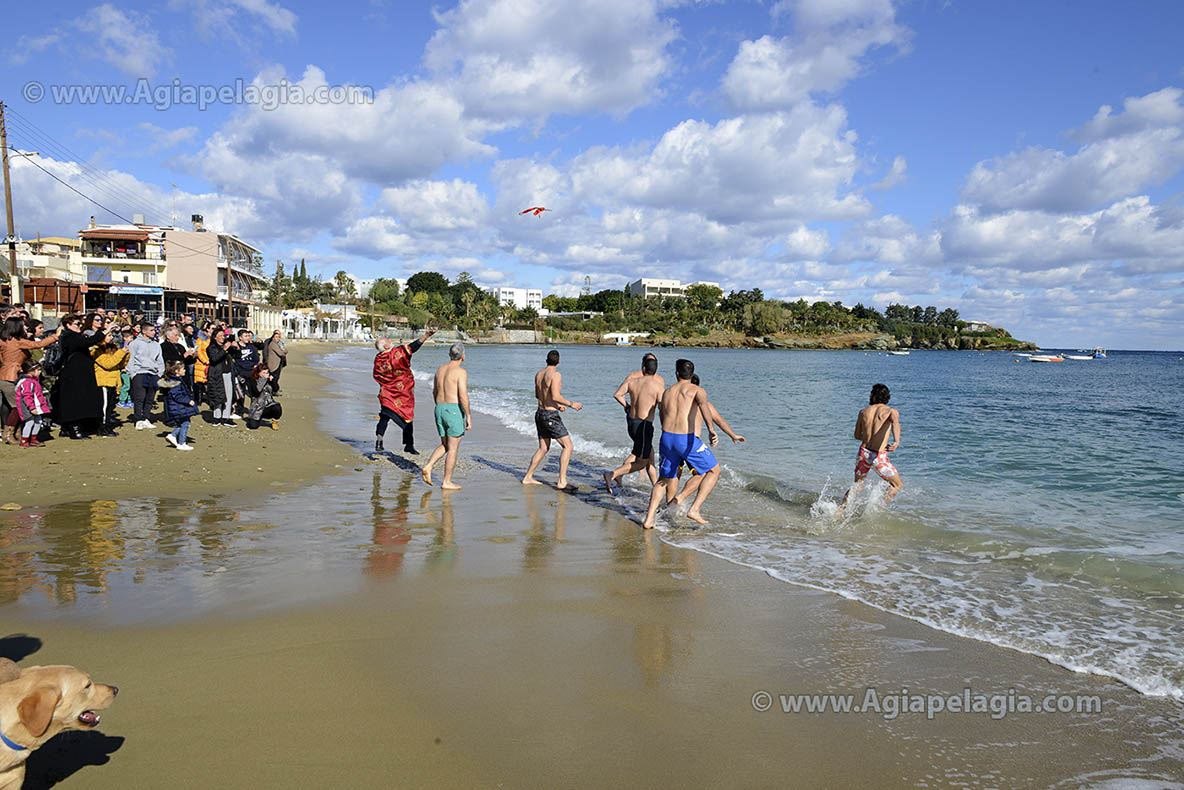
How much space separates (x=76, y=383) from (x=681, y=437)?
8.44 meters

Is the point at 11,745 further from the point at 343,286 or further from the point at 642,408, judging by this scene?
the point at 343,286

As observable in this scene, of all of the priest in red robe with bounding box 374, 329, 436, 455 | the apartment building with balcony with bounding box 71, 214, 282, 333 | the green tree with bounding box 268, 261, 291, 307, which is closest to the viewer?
the priest in red robe with bounding box 374, 329, 436, 455

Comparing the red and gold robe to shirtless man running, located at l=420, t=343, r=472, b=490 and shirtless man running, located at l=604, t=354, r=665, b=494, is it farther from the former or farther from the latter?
shirtless man running, located at l=604, t=354, r=665, b=494

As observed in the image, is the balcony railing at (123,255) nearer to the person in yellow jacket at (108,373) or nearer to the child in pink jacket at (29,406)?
A: the person in yellow jacket at (108,373)

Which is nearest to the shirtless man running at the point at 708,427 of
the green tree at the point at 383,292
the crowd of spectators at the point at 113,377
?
the crowd of spectators at the point at 113,377

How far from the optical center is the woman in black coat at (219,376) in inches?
445

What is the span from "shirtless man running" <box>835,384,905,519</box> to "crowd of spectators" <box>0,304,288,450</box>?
352 inches

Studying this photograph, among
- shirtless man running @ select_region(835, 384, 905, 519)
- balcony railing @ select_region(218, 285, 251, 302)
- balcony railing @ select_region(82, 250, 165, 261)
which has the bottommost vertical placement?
shirtless man running @ select_region(835, 384, 905, 519)

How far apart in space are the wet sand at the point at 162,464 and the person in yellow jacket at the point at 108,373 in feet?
0.94

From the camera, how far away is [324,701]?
3320 millimetres

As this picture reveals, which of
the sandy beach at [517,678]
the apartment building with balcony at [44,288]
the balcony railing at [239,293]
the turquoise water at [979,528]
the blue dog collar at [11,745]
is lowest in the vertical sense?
the turquoise water at [979,528]

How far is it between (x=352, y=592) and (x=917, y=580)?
4515 millimetres

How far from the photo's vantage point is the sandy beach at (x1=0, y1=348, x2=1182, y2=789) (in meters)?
2.91

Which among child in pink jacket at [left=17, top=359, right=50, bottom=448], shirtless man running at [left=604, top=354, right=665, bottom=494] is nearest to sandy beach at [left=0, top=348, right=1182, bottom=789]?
shirtless man running at [left=604, top=354, right=665, bottom=494]
